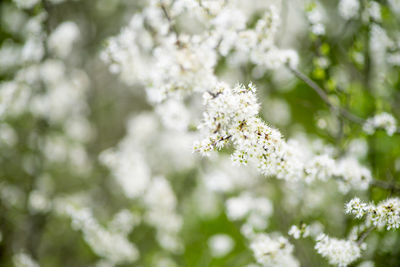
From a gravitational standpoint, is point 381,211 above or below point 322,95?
below

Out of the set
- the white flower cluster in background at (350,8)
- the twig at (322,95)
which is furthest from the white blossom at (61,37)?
the white flower cluster in background at (350,8)

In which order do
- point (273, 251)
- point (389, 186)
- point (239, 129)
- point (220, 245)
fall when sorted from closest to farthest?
point (239, 129) < point (273, 251) < point (389, 186) < point (220, 245)

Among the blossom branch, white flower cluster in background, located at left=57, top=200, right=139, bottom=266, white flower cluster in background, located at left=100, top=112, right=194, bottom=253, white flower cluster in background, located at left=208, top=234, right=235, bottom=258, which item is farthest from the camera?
white flower cluster in background, located at left=208, top=234, right=235, bottom=258

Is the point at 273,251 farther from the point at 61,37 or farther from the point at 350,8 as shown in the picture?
the point at 61,37

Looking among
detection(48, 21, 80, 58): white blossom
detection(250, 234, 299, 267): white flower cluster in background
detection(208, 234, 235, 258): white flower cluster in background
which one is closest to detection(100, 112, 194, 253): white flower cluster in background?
detection(208, 234, 235, 258): white flower cluster in background

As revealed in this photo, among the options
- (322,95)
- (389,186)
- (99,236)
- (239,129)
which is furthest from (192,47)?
(99,236)

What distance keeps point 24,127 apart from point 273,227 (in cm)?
412

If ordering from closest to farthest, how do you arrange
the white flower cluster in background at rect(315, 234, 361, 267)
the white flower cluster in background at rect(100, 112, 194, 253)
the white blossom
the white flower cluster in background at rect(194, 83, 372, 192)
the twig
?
the white flower cluster in background at rect(194, 83, 372, 192) → the white flower cluster in background at rect(315, 234, 361, 267) → the twig → the white flower cluster in background at rect(100, 112, 194, 253) → the white blossom

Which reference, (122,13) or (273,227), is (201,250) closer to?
(273,227)

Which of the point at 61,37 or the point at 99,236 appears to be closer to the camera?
the point at 99,236

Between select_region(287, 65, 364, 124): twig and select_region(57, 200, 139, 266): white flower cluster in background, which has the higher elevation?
select_region(287, 65, 364, 124): twig

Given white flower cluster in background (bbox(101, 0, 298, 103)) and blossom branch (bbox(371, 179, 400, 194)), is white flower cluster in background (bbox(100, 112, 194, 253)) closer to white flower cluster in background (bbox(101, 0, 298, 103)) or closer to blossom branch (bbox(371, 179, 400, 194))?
white flower cluster in background (bbox(101, 0, 298, 103))

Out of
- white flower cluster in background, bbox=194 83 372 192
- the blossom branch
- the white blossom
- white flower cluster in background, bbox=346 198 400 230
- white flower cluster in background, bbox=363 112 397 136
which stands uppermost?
the white blossom

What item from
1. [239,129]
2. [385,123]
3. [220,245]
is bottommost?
[239,129]
